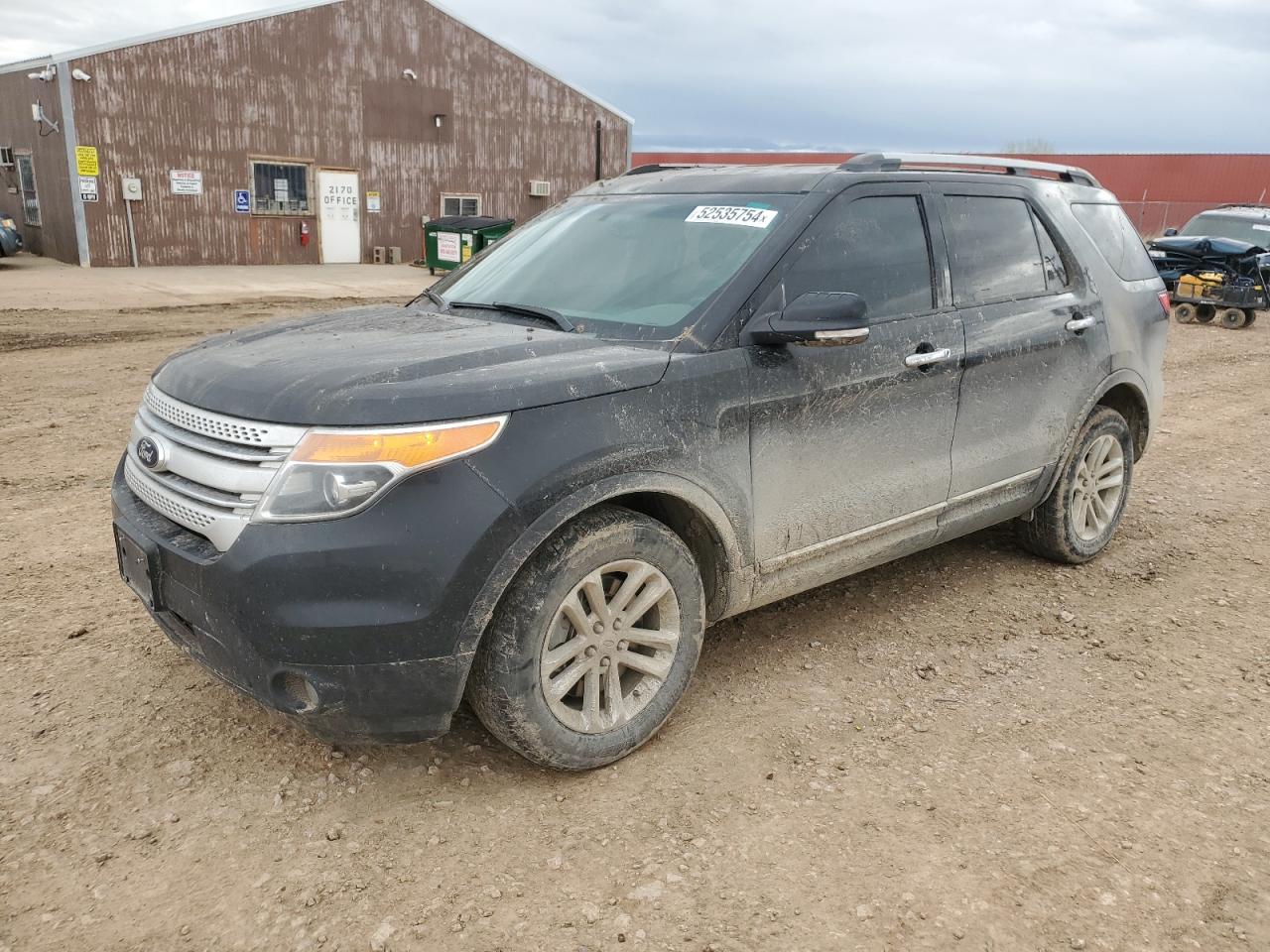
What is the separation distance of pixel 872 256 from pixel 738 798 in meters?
2.01

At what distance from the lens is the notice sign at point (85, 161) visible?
1977cm

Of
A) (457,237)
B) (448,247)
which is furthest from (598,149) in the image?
(457,237)

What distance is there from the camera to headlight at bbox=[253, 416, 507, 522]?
2521mm

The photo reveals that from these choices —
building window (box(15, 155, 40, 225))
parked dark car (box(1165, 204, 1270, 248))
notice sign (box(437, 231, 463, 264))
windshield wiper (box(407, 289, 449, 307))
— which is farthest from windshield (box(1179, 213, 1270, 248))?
building window (box(15, 155, 40, 225))

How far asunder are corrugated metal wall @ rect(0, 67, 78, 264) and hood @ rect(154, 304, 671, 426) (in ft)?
67.3

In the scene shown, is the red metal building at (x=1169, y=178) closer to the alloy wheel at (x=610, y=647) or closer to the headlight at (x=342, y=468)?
the alloy wheel at (x=610, y=647)

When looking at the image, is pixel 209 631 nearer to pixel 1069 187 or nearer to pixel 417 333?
→ pixel 417 333

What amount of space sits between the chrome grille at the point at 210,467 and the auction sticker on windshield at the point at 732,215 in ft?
5.80

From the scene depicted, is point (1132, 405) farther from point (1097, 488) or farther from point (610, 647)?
point (610, 647)

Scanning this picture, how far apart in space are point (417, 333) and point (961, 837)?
230 cm

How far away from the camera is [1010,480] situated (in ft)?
14.1

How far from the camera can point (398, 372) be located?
2740 millimetres

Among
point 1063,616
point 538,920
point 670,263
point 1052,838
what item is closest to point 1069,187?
point 1063,616

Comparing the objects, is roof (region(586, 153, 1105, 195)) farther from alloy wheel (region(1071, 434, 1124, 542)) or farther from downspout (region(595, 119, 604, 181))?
downspout (region(595, 119, 604, 181))
